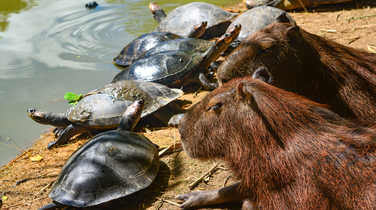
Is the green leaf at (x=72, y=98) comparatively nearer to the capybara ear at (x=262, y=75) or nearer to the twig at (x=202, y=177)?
the twig at (x=202, y=177)

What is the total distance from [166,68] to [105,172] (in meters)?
3.47

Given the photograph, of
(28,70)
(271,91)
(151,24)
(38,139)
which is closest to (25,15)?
(151,24)

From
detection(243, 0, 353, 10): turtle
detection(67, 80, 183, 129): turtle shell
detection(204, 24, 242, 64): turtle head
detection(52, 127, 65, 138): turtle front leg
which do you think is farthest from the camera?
detection(243, 0, 353, 10): turtle

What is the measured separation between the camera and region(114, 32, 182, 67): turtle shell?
8562 millimetres

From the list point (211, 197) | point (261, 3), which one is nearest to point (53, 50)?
point (261, 3)

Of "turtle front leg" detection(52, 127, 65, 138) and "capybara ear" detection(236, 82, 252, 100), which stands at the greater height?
"capybara ear" detection(236, 82, 252, 100)

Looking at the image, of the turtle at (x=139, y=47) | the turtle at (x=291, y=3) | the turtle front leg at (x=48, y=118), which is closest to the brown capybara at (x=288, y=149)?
the turtle front leg at (x=48, y=118)

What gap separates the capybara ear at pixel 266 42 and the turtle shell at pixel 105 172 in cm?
163

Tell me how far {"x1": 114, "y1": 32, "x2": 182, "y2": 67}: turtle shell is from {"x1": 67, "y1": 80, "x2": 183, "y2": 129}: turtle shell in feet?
8.97

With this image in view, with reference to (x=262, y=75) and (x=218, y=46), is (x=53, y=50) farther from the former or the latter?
(x=262, y=75)

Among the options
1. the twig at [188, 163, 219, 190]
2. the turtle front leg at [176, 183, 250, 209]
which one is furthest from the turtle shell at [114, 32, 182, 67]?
the turtle front leg at [176, 183, 250, 209]

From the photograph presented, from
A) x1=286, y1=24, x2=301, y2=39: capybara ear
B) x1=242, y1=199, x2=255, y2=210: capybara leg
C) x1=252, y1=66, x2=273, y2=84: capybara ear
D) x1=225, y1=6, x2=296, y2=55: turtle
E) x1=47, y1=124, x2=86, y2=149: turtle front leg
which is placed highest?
x1=286, y1=24, x2=301, y2=39: capybara ear

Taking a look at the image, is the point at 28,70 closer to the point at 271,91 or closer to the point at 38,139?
the point at 38,139

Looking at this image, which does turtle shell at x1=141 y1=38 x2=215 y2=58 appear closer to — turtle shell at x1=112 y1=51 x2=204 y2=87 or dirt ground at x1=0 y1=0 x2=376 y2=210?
turtle shell at x1=112 y1=51 x2=204 y2=87
